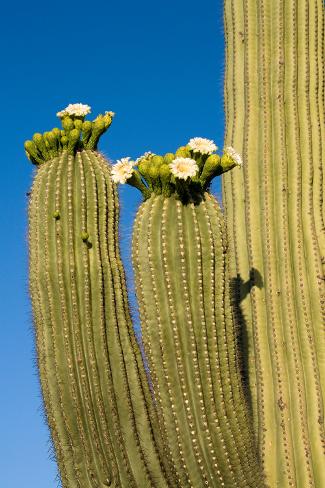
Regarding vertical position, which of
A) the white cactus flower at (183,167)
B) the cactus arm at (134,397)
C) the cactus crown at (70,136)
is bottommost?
the cactus arm at (134,397)

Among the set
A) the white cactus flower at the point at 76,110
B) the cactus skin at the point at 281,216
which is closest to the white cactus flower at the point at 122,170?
the white cactus flower at the point at 76,110

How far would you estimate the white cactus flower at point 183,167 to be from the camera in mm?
5832

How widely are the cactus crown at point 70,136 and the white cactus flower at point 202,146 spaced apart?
3.43 ft

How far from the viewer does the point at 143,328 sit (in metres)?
5.92

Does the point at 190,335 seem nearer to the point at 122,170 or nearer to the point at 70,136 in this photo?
the point at 122,170

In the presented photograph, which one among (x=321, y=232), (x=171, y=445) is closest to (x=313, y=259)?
(x=321, y=232)

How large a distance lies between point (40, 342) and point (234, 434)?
1.52m

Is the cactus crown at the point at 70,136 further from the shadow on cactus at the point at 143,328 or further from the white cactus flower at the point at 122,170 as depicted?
the white cactus flower at the point at 122,170

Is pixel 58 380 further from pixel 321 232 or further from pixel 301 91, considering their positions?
pixel 301 91

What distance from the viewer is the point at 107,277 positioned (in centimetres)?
620

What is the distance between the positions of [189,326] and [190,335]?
6cm

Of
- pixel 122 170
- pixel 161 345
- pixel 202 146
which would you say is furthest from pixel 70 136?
pixel 161 345

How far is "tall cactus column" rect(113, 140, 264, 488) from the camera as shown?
5773 mm

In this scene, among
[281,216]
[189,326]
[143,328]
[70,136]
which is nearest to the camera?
[189,326]
